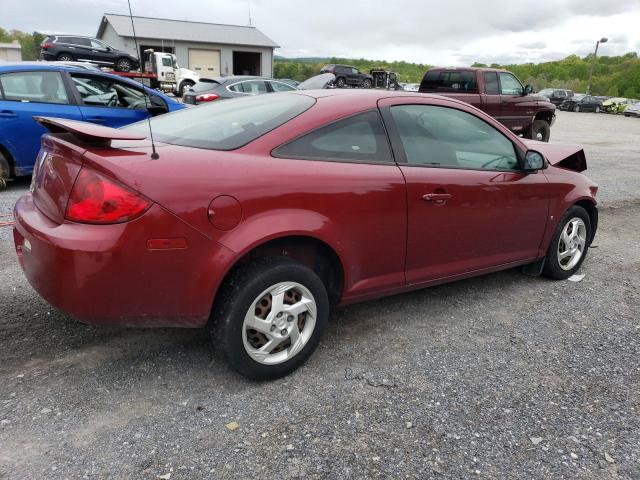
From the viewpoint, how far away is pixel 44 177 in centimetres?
262

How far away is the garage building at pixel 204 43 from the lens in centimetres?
3656

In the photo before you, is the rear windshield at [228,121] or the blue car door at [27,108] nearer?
the rear windshield at [228,121]

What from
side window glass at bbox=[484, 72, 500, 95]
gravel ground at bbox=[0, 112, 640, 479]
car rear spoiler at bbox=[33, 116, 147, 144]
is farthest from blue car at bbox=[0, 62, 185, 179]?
side window glass at bbox=[484, 72, 500, 95]

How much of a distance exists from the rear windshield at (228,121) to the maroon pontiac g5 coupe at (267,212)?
0.02 metres

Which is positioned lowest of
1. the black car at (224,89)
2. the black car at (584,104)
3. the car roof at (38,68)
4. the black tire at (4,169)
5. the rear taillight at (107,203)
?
the black car at (584,104)

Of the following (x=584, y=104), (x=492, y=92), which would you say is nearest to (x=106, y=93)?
(x=492, y=92)

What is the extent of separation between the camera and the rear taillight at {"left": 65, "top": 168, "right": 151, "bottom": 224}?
2230 millimetres

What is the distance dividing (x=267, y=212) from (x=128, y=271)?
2.27ft

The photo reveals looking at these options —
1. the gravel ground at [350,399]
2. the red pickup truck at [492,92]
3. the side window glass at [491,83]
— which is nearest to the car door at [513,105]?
the red pickup truck at [492,92]

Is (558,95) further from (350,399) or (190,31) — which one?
(350,399)

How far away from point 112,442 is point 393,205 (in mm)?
1865

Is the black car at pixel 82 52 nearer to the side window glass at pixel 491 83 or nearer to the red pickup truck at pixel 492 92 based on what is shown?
the red pickup truck at pixel 492 92

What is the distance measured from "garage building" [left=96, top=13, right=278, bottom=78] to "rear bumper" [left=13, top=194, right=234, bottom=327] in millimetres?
36574

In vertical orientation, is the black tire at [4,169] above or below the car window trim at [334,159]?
below
